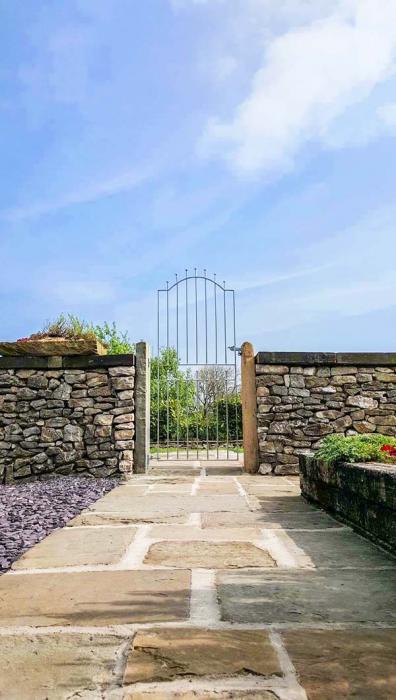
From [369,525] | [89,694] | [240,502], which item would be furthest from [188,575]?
[240,502]

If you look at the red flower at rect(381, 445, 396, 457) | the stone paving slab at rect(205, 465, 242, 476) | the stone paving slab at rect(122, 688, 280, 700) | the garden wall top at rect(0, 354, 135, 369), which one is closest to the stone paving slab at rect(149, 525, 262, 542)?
the red flower at rect(381, 445, 396, 457)

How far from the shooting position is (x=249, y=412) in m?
7.45

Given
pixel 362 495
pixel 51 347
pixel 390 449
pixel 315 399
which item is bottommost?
pixel 362 495

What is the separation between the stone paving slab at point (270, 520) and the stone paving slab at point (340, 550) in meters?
0.25

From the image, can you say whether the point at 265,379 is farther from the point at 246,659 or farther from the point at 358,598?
the point at 246,659

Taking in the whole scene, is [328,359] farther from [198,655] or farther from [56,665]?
[56,665]

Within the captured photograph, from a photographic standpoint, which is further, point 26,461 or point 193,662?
point 26,461

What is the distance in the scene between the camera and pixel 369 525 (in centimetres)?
308

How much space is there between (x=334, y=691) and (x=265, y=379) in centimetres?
616

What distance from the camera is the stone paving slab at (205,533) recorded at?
10.2 ft

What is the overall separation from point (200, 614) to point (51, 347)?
584cm

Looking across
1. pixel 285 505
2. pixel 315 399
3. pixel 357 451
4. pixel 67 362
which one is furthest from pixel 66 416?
pixel 357 451

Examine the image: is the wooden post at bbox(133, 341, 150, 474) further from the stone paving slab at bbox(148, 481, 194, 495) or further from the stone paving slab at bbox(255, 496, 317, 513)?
the stone paving slab at bbox(255, 496, 317, 513)

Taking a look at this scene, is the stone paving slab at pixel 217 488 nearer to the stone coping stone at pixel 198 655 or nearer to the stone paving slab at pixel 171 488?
the stone paving slab at pixel 171 488
